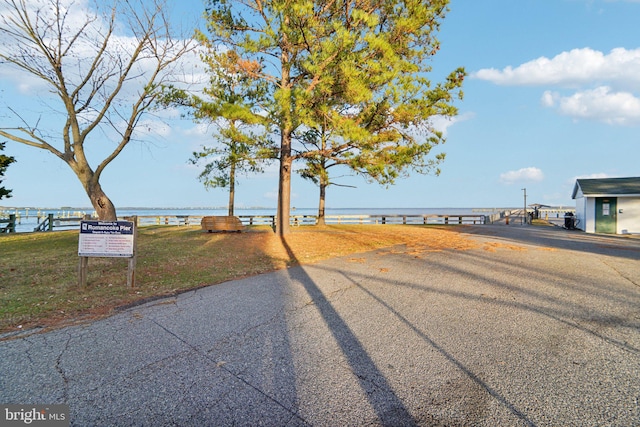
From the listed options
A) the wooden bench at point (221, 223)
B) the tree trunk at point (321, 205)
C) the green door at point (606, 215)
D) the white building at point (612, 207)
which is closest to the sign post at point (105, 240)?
the wooden bench at point (221, 223)

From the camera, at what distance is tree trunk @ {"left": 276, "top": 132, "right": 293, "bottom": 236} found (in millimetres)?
14344

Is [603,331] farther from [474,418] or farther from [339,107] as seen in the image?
[339,107]

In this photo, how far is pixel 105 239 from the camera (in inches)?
234

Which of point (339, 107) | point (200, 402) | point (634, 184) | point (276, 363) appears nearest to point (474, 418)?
point (276, 363)

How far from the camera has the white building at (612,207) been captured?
18359 millimetres

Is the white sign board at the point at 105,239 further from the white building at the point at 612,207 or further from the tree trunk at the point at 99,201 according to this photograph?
the white building at the point at 612,207

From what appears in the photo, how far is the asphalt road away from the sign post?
141 cm

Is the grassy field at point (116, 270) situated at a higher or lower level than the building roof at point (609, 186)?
lower

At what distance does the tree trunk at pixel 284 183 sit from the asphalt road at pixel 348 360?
28.3 ft

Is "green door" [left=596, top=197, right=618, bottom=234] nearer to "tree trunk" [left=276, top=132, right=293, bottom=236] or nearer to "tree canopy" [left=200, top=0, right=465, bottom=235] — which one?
"tree canopy" [left=200, top=0, right=465, bottom=235]
